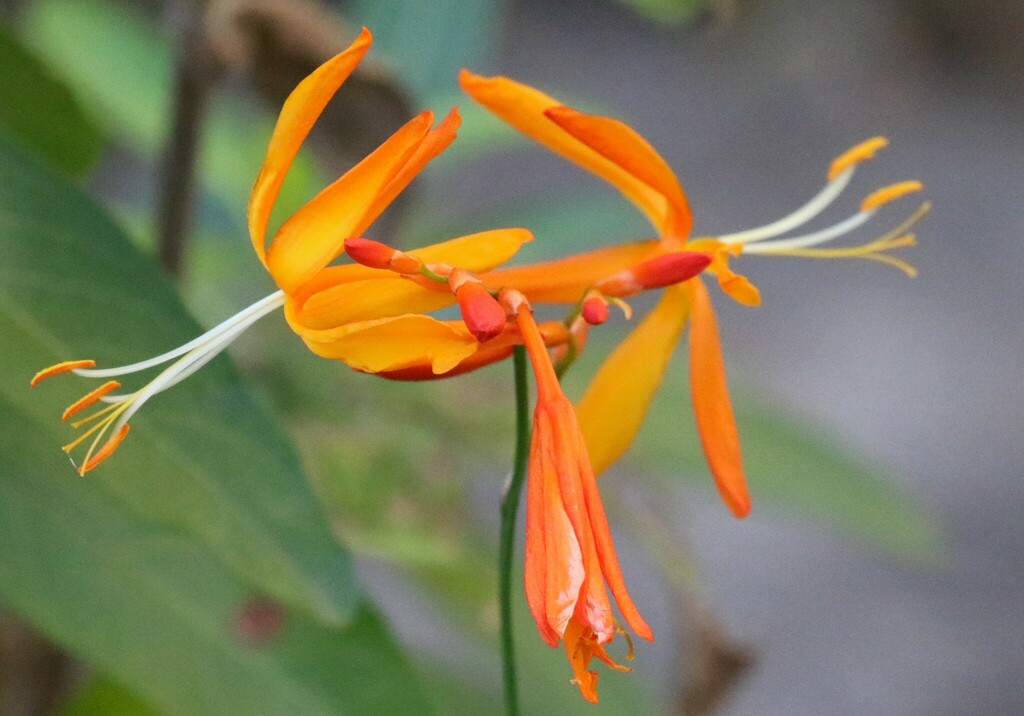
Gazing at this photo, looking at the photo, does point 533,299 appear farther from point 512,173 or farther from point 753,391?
point 512,173

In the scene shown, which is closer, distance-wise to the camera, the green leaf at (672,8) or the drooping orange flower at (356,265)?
the drooping orange flower at (356,265)

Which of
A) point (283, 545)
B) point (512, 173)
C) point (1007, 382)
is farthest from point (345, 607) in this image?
point (512, 173)

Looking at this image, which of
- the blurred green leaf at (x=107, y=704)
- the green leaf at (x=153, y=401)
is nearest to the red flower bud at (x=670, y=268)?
the green leaf at (x=153, y=401)

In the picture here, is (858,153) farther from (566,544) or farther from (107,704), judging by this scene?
(107,704)

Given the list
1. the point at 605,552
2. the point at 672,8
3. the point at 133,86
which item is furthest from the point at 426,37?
the point at 605,552

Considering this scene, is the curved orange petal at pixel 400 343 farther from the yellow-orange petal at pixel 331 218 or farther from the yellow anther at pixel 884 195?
the yellow anther at pixel 884 195

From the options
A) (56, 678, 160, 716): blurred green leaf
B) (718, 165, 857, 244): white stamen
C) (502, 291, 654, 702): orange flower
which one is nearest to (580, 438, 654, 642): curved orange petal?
(502, 291, 654, 702): orange flower
